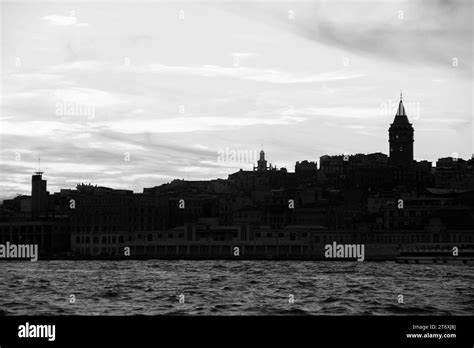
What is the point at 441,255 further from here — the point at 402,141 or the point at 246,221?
the point at 402,141

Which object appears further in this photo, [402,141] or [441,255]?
[402,141]

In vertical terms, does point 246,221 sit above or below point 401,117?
below

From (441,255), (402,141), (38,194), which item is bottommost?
(441,255)

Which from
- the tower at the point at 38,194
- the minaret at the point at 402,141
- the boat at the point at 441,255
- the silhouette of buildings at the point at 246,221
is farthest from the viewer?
the minaret at the point at 402,141

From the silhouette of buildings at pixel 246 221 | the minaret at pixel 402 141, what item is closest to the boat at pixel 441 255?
the silhouette of buildings at pixel 246 221

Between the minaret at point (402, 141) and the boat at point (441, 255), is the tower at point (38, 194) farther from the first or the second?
the minaret at point (402, 141)

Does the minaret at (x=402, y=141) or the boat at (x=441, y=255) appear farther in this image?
the minaret at (x=402, y=141)

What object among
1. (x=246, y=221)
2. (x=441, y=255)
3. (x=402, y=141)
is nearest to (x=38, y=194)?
(x=246, y=221)

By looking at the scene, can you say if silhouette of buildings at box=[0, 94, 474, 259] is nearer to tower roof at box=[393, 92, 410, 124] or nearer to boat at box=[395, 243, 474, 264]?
boat at box=[395, 243, 474, 264]

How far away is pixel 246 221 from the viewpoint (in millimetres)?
84000

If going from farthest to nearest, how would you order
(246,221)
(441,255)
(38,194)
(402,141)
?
(402,141) → (38,194) → (246,221) → (441,255)

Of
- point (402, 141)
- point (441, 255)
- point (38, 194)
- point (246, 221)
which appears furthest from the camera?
point (402, 141)

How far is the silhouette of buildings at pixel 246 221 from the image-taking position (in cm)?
7838
